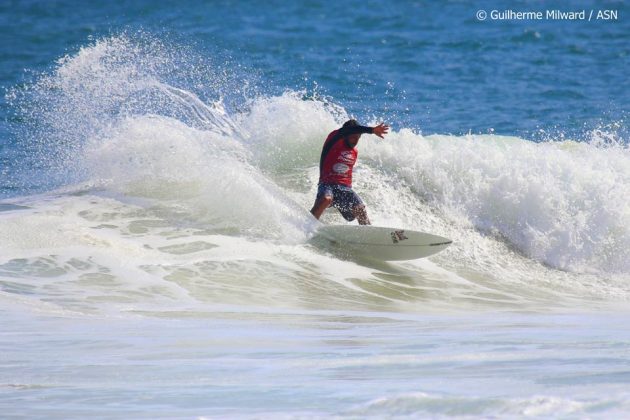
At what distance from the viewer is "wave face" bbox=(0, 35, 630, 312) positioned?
989 centimetres

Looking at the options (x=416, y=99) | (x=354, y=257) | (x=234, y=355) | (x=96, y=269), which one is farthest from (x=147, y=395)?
(x=416, y=99)

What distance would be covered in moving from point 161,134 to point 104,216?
5.88 ft

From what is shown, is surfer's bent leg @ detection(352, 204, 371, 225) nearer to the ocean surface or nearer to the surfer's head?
the ocean surface

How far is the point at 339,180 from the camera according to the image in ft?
36.8

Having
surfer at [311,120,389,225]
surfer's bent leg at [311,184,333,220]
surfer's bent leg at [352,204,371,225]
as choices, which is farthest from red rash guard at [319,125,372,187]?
surfer's bent leg at [352,204,371,225]

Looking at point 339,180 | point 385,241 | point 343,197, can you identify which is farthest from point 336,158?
point 385,241

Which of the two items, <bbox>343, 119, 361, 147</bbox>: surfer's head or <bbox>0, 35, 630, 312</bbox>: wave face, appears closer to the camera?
<bbox>0, 35, 630, 312</bbox>: wave face

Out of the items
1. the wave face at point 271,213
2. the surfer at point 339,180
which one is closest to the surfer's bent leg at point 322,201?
the surfer at point 339,180

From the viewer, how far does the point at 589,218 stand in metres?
12.5

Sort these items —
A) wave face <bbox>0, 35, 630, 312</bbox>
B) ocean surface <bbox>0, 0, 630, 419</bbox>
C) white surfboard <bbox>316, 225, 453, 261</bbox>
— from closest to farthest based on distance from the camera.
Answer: ocean surface <bbox>0, 0, 630, 419</bbox>, wave face <bbox>0, 35, 630, 312</bbox>, white surfboard <bbox>316, 225, 453, 261</bbox>

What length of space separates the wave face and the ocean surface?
0.03 meters

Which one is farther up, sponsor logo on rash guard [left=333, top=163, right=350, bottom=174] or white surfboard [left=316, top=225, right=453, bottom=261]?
sponsor logo on rash guard [left=333, top=163, right=350, bottom=174]

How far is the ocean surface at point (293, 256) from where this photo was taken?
5.84 meters

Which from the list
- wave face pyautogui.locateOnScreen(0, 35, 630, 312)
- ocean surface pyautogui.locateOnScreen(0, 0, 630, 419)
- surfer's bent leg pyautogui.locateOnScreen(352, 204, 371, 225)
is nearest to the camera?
ocean surface pyautogui.locateOnScreen(0, 0, 630, 419)
